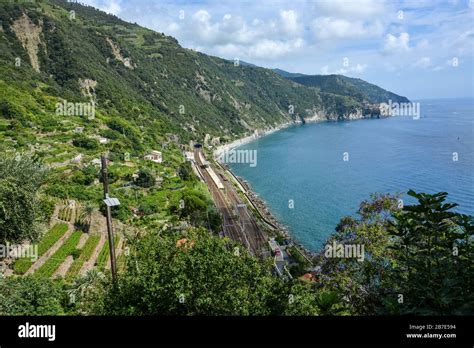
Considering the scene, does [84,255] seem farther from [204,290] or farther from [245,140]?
A: [245,140]

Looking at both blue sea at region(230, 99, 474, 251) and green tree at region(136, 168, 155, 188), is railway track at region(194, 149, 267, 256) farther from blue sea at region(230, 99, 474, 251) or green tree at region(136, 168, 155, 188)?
green tree at region(136, 168, 155, 188)

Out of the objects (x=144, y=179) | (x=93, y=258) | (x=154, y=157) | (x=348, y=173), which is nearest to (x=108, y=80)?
(x=154, y=157)

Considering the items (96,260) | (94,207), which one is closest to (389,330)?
(96,260)

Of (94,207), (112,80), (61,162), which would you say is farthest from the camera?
(112,80)

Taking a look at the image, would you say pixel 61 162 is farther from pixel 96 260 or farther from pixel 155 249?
pixel 155 249

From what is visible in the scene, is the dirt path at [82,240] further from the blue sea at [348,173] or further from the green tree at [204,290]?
the blue sea at [348,173]

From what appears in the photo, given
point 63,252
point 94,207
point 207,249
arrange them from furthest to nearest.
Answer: point 94,207
point 63,252
point 207,249

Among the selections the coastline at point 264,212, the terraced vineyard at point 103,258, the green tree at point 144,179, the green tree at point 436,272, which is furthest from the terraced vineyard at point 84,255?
the green tree at point 436,272
